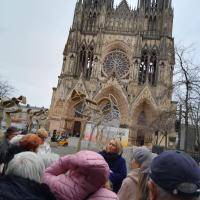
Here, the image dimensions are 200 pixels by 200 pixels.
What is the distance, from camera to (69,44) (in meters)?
43.2

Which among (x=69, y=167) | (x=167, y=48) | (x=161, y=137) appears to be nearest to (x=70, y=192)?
(x=69, y=167)

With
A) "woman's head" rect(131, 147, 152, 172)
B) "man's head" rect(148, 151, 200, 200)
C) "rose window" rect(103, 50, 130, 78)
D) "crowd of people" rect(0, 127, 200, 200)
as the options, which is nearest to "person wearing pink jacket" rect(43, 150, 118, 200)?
"crowd of people" rect(0, 127, 200, 200)

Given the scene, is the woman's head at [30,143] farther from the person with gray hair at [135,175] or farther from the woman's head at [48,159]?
the person with gray hair at [135,175]

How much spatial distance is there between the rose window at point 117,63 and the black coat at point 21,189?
134 feet

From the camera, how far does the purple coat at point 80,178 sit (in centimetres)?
233

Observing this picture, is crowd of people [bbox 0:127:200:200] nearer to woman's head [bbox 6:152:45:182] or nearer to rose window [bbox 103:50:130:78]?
woman's head [bbox 6:152:45:182]

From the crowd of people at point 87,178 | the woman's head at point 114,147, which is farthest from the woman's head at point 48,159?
the woman's head at point 114,147

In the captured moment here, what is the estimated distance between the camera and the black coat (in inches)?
72.5

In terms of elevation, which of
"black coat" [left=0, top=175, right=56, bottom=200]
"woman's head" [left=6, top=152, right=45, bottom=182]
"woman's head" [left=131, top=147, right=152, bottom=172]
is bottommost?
"black coat" [left=0, top=175, right=56, bottom=200]

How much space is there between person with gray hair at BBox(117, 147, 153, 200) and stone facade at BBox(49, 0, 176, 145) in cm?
3506

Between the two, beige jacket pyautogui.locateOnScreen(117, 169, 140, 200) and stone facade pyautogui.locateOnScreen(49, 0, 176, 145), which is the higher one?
stone facade pyautogui.locateOnScreen(49, 0, 176, 145)

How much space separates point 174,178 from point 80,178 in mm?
795

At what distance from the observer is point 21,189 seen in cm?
190

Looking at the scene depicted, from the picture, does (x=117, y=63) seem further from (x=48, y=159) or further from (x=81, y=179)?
(x=81, y=179)
